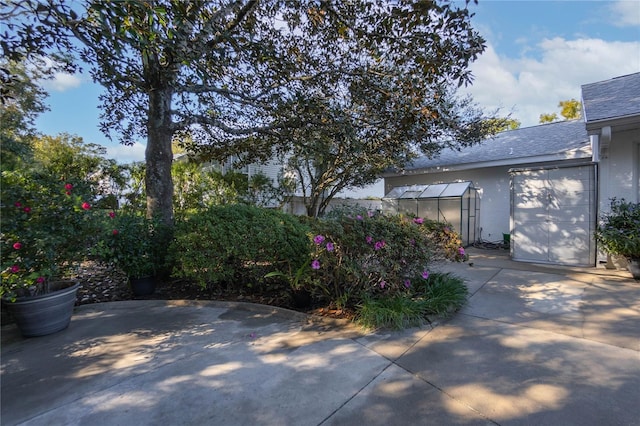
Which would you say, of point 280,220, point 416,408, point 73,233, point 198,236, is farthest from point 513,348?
point 73,233

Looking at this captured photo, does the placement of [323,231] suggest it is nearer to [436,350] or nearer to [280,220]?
[280,220]

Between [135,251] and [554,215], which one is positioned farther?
[554,215]

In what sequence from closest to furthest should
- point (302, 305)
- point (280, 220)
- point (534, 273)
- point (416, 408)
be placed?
point (416, 408) → point (302, 305) → point (280, 220) → point (534, 273)

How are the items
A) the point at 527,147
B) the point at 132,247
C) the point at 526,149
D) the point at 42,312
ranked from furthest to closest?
1. the point at 527,147
2. the point at 526,149
3. the point at 132,247
4. the point at 42,312

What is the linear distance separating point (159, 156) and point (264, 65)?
8.87 ft

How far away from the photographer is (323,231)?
3.75m

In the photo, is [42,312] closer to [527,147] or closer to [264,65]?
[264,65]

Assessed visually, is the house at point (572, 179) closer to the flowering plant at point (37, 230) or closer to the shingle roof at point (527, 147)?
the shingle roof at point (527, 147)

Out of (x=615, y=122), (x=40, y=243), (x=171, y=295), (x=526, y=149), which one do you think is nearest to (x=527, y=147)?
(x=526, y=149)

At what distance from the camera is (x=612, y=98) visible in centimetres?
605

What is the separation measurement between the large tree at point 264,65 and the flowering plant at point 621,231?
3.58m

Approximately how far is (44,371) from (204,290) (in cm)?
243

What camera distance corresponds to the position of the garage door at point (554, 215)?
20.7ft

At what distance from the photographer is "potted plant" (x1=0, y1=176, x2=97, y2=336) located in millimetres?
3008
